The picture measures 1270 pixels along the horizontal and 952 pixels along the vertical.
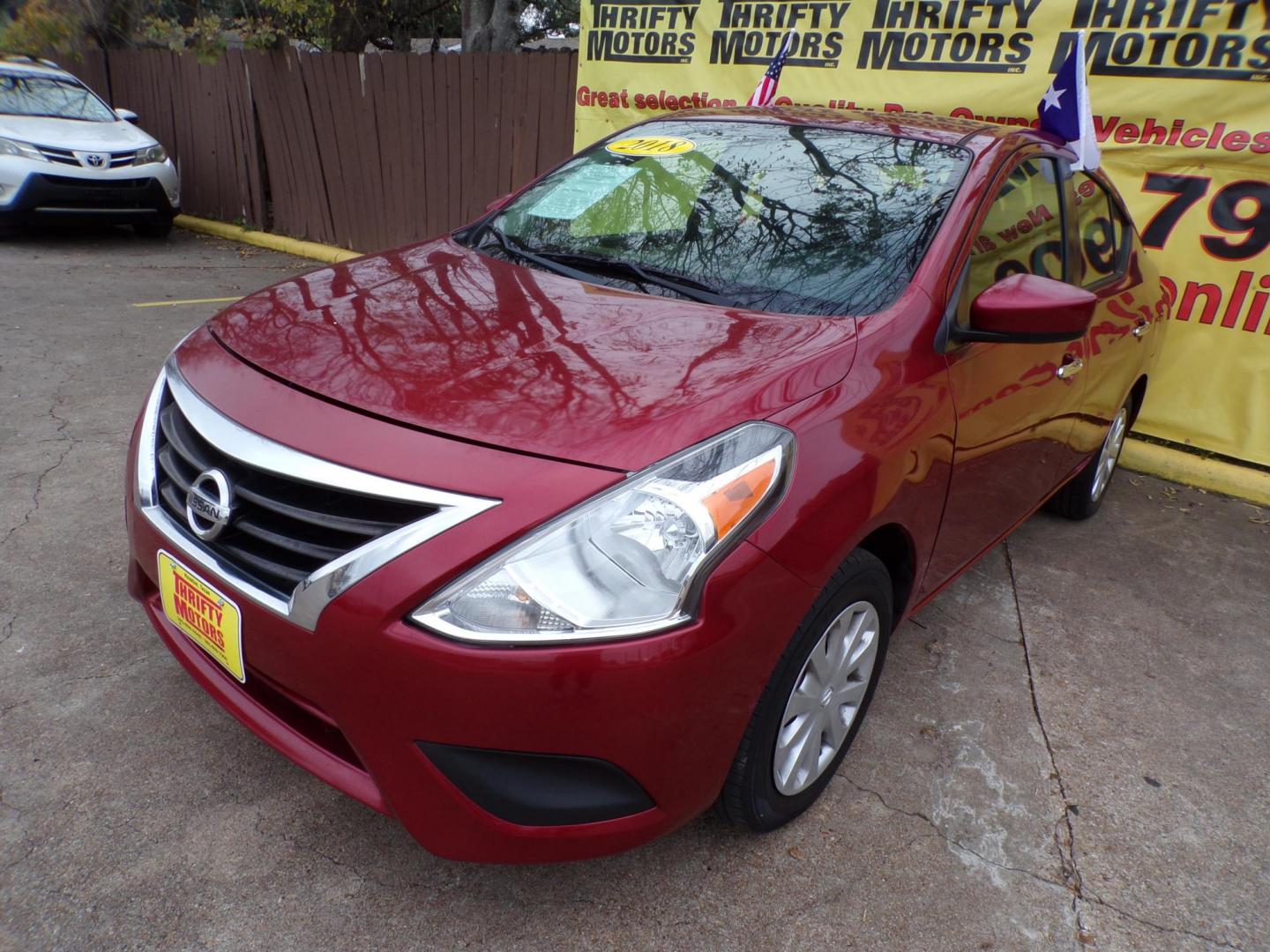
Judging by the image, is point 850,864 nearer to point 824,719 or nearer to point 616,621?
point 824,719

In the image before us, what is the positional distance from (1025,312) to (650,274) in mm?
963

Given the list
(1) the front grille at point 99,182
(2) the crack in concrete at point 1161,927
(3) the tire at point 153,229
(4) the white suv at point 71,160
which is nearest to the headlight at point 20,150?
(4) the white suv at point 71,160

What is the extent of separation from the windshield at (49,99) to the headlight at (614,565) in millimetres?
9393

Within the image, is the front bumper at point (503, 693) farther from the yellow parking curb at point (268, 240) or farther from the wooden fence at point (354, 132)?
the yellow parking curb at point (268, 240)

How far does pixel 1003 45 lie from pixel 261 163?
7366 millimetres

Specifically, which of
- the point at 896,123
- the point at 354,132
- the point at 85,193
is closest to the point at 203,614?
the point at 896,123

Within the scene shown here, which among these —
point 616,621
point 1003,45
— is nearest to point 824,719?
point 616,621

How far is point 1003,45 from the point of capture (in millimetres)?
4891

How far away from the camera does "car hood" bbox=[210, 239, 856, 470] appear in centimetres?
171

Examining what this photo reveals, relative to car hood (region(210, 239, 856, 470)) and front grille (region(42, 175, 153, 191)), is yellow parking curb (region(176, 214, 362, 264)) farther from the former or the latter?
car hood (region(210, 239, 856, 470))

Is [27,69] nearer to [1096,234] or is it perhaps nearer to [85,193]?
[85,193]

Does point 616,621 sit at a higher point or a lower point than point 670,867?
higher

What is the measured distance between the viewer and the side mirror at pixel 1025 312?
2240 mm

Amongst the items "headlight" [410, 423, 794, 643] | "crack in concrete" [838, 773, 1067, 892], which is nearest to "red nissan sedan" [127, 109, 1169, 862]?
"headlight" [410, 423, 794, 643]
